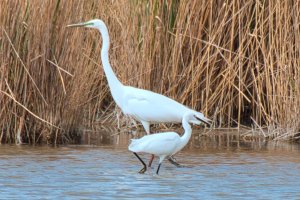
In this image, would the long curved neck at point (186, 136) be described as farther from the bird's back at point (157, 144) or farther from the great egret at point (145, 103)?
the great egret at point (145, 103)

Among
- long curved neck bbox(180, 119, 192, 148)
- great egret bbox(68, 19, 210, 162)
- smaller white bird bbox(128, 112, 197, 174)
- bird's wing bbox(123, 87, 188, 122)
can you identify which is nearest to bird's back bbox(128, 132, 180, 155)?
smaller white bird bbox(128, 112, 197, 174)

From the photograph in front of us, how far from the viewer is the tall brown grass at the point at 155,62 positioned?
9.63 m

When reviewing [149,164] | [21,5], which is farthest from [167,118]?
[21,5]

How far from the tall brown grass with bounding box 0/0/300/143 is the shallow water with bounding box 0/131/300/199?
0.47 metres

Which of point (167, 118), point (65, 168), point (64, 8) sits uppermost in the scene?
point (64, 8)

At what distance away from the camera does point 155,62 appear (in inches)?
437

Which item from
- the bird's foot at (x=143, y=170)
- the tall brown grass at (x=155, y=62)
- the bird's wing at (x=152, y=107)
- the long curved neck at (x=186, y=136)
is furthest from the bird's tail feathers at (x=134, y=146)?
the tall brown grass at (x=155, y=62)

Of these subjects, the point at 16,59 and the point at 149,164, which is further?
the point at 16,59

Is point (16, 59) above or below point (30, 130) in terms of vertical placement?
above

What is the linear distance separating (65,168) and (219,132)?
337 cm

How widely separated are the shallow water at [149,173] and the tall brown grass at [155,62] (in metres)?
0.47

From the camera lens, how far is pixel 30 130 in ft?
A: 31.9

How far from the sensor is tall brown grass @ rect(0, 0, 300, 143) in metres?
9.63

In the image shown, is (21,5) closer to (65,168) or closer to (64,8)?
(64,8)
